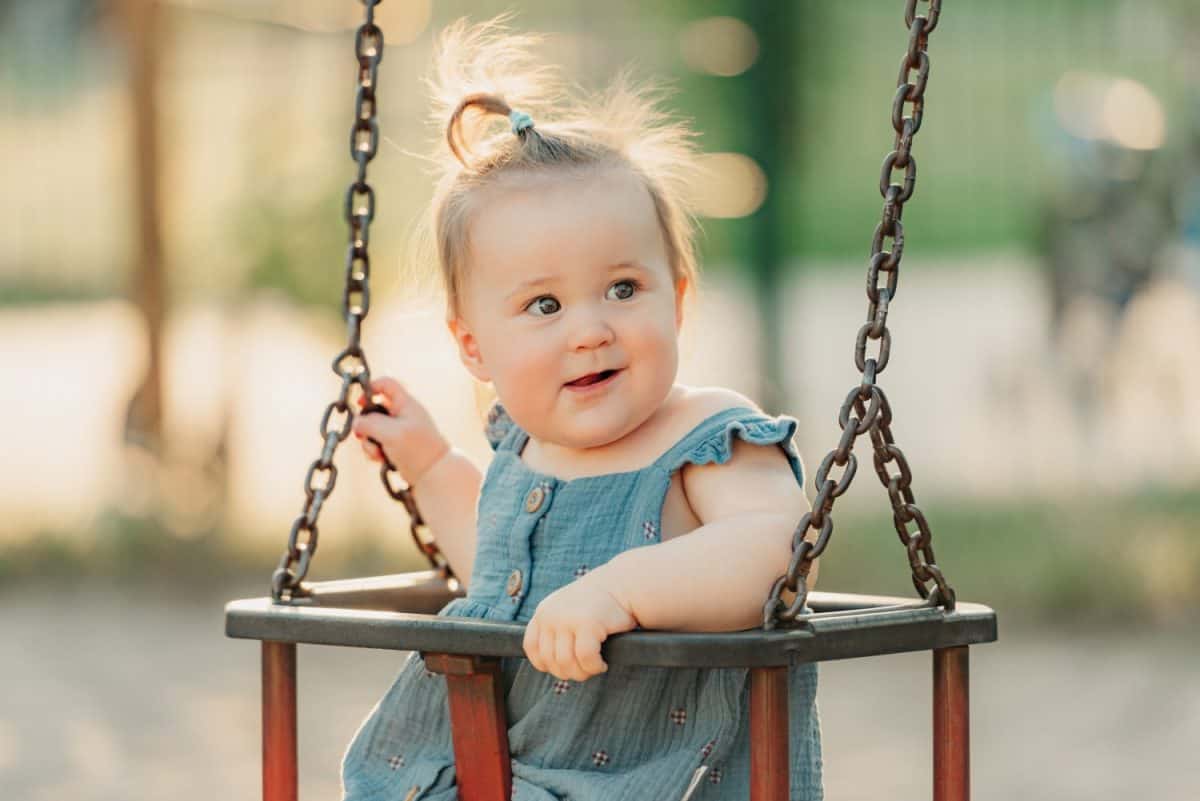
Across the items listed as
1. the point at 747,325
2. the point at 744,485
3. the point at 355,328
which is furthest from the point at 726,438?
the point at 747,325

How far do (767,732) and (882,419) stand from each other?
1.22ft

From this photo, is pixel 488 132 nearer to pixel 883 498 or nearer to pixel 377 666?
pixel 377 666

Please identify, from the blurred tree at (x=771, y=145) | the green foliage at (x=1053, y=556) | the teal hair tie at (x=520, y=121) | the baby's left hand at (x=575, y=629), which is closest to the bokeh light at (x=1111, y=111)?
the blurred tree at (x=771, y=145)

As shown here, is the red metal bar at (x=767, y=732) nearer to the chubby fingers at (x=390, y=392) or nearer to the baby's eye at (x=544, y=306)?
the baby's eye at (x=544, y=306)

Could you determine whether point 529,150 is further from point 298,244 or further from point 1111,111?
point 298,244

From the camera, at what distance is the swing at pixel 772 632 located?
1.98 m

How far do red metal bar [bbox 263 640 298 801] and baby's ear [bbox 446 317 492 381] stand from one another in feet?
1.32

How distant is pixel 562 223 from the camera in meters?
2.27

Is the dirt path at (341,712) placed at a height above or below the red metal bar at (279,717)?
below

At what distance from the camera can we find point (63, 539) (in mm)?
7340

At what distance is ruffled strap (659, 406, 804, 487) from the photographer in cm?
223

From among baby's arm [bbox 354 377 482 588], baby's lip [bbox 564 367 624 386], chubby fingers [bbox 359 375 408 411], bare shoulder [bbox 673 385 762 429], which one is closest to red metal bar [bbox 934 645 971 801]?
bare shoulder [bbox 673 385 762 429]

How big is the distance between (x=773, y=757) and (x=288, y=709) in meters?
0.66

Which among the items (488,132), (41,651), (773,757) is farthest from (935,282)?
(773,757)
